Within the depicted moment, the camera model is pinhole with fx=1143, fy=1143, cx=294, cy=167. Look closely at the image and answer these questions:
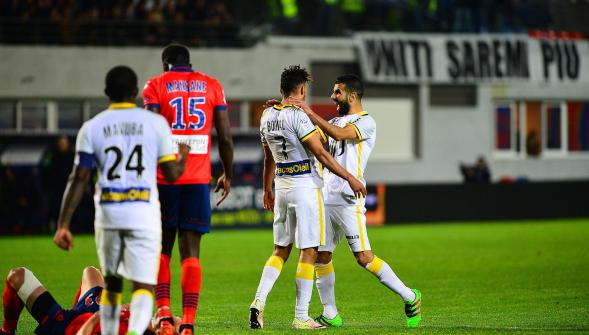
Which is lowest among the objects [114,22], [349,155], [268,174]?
[268,174]

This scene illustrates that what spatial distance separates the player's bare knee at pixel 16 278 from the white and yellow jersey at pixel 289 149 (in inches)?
104

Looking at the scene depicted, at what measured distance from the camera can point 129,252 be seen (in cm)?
746

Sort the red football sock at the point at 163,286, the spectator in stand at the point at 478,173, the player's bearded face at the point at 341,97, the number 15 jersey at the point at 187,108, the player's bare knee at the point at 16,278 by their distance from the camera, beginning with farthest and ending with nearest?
the spectator in stand at the point at 478,173 < the player's bearded face at the point at 341,97 < the number 15 jersey at the point at 187,108 < the red football sock at the point at 163,286 < the player's bare knee at the point at 16,278

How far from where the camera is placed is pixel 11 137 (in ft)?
82.6

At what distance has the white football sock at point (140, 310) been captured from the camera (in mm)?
7566

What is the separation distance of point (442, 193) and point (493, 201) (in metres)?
1.56

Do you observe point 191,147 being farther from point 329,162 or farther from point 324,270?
point 324,270

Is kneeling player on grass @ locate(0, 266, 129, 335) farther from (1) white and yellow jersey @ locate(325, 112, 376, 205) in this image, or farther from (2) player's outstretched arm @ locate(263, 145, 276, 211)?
(1) white and yellow jersey @ locate(325, 112, 376, 205)

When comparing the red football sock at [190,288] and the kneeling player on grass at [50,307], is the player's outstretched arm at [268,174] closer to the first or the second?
the red football sock at [190,288]

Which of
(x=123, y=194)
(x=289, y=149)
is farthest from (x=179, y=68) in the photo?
(x=123, y=194)

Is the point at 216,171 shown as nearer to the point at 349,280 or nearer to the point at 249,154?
the point at 249,154

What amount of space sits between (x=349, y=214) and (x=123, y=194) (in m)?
3.22

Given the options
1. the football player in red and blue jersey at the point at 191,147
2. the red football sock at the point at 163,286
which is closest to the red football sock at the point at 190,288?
the football player in red and blue jersey at the point at 191,147

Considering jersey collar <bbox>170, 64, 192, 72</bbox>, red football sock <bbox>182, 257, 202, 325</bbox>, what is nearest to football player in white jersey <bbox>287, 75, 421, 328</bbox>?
jersey collar <bbox>170, 64, 192, 72</bbox>
